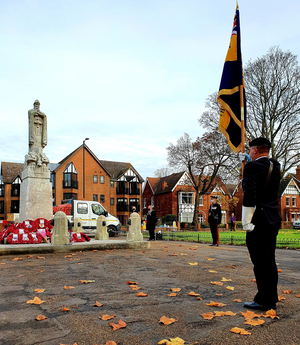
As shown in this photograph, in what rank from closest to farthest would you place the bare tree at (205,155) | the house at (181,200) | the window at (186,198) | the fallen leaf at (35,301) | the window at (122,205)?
the fallen leaf at (35,301), the bare tree at (205,155), the house at (181,200), the window at (186,198), the window at (122,205)

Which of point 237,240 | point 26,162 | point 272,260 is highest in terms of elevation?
point 26,162

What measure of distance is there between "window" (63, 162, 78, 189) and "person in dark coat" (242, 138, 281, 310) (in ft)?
179

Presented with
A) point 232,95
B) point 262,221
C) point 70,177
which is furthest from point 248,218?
point 70,177

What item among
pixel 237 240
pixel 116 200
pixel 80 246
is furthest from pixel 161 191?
pixel 80 246

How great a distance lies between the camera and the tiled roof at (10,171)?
61.4 meters

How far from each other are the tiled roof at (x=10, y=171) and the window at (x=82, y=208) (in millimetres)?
41729

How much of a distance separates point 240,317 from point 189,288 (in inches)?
60.4

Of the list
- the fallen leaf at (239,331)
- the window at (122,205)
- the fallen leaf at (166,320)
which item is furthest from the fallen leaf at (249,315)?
the window at (122,205)

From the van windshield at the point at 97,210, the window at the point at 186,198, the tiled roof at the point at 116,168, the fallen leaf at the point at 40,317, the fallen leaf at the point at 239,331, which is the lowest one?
the fallen leaf at the point at 239,331

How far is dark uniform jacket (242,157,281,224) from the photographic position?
160 inches

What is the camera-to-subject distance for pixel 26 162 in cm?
1365

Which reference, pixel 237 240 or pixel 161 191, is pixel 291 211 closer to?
pixel 161 191

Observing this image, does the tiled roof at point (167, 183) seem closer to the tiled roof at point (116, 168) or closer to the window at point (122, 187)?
the tiled roof at point (116, 168)

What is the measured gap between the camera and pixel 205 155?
38.6m
